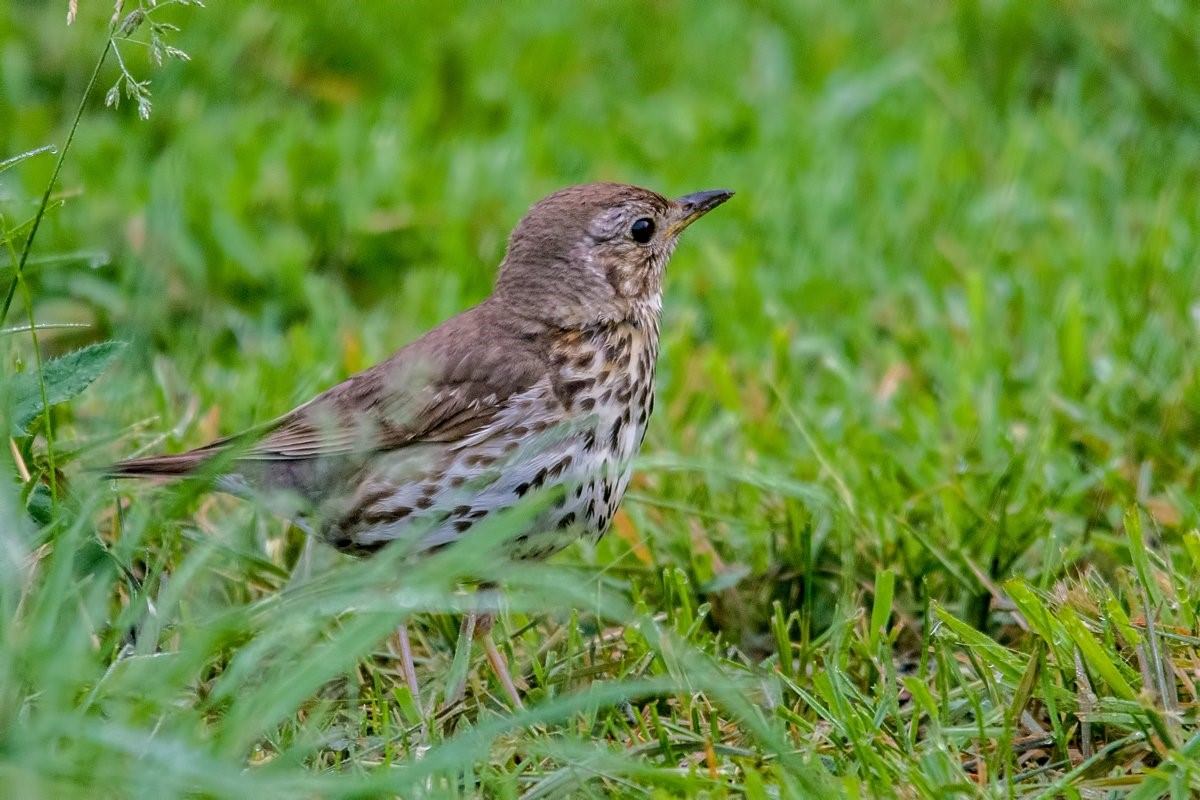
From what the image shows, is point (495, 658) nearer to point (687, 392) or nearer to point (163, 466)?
point (163, 466)

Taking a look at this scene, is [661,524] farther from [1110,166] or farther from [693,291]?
[1110,166]

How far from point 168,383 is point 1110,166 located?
4163mm

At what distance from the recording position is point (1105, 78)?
26.5 ft

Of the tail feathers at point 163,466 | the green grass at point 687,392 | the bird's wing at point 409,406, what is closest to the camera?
the green grass at point 687,392

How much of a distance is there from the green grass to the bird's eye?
0.71 m

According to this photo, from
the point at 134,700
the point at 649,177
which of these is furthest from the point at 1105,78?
the point at 134,700

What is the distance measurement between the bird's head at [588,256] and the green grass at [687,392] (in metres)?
0.60

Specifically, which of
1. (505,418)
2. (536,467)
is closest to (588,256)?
(505,418)

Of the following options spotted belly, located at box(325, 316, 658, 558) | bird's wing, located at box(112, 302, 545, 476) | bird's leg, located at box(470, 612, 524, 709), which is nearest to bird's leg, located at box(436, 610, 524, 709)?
bird's leg, located at box(470, 612, 524, 709)

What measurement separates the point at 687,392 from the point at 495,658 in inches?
82.9

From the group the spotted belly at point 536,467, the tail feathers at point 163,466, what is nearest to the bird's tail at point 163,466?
the tail feathers at point 163,466

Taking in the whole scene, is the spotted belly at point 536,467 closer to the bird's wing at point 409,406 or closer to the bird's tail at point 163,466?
the bird's wing at point 409,406

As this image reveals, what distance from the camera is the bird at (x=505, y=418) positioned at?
417cm

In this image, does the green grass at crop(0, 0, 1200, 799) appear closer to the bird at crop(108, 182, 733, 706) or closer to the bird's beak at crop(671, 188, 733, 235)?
the bird at crop(108, 182, 733, 706)
